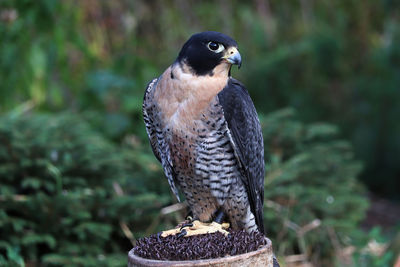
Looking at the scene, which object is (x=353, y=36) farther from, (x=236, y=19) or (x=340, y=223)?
(x=340, y=223)

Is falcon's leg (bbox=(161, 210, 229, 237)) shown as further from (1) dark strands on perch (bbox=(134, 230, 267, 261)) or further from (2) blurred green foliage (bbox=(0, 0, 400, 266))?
(2) blurred green foliage (bbox=(0, 0, 400, 266))

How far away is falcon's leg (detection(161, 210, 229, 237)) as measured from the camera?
230cm

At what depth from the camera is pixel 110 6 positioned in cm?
634

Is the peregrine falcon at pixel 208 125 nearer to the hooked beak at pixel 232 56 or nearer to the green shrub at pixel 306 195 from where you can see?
the hooked beak at pixel 232 56

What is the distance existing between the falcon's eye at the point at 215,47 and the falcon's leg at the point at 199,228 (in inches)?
31.9

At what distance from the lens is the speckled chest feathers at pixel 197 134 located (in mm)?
2406

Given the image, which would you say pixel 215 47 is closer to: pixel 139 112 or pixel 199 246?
pixel 199 246

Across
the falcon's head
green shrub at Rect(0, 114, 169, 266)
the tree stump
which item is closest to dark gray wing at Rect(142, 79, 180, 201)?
the falcon's head

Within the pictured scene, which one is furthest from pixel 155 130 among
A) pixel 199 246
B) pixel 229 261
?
pixel 229 261

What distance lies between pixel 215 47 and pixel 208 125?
357 millimetres

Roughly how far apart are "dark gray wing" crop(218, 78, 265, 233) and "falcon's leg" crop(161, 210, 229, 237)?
0.18m

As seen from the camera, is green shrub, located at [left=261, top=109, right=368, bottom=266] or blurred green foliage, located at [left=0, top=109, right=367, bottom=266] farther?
green shrub, located at [left=261, top=109, right=368, bottom=266]

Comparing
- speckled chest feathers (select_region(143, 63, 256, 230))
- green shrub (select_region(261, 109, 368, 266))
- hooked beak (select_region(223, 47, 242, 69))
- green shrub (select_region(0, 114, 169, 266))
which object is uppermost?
hooked beak (select_region(223, 47, 242, 69))

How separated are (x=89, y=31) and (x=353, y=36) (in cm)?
354
